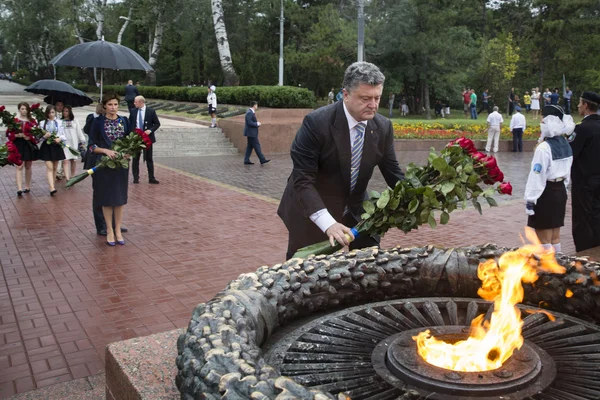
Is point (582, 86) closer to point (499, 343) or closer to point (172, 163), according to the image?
point (172, 163)

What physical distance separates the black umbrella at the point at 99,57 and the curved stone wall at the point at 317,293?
853 centimetres

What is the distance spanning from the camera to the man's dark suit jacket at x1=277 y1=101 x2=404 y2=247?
320cm

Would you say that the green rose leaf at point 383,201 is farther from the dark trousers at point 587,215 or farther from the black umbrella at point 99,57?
the black umbrella at point 99,57

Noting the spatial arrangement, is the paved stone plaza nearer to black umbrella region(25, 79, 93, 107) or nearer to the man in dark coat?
the man in dark coat

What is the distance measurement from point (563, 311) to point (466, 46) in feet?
111

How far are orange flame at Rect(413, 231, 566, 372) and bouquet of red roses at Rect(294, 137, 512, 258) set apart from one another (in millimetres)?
315

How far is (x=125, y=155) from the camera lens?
6.88m

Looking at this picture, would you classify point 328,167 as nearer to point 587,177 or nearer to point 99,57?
point 587,177

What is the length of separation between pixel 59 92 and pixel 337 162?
29.5ft

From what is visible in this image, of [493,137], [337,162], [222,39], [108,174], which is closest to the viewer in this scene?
[337,162]

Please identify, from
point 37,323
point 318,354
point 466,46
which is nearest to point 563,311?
point 318,354

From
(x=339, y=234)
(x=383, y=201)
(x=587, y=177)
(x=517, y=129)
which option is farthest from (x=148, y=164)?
(x=517, y=129)

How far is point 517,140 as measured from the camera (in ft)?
64.2

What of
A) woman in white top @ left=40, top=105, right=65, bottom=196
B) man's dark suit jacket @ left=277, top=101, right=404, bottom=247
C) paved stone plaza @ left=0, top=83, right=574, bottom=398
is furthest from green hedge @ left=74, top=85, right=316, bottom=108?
man's dark suit jacket @ left=277, top=101, right=404, bottom=247
